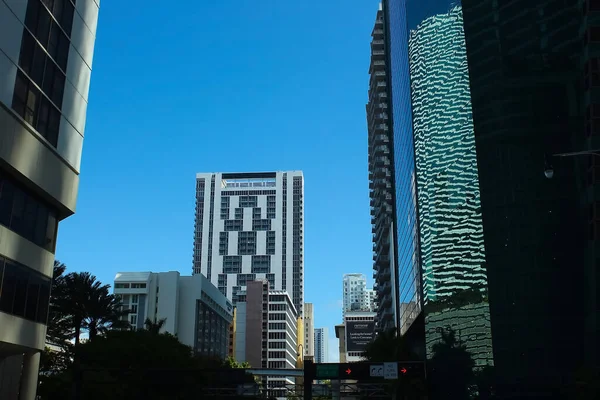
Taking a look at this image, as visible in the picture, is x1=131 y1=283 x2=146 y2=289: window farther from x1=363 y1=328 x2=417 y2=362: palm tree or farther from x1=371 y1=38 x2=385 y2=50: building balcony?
x1=363 y1=328 x2=417 y2=362: palm tree

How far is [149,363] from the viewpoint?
6319cm

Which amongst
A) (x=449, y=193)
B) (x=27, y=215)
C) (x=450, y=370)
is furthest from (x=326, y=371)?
(x=27, y=215)

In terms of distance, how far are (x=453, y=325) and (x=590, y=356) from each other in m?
11.3

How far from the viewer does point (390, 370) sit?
47.9 metres

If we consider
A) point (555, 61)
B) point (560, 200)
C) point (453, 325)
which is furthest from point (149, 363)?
point (555, 61)

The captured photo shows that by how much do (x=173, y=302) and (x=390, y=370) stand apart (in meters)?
119

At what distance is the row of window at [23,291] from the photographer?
3275 centimetres

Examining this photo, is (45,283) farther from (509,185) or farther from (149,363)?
(509,185)

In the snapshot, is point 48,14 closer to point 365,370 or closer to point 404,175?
point 365,370

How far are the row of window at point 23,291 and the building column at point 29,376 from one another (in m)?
1.96

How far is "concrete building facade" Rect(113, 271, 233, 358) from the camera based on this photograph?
523 ft

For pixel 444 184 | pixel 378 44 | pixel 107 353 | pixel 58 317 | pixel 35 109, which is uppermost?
pixel 378 44

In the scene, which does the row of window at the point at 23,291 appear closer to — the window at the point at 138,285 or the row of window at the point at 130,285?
the window at the point at 138,285

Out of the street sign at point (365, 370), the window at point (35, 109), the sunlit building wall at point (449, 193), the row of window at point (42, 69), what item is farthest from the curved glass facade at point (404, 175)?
the window at point (35, 109)
